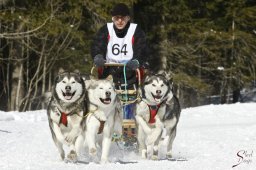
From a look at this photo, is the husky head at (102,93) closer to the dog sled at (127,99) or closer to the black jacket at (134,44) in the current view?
the dog sled at (127,99)

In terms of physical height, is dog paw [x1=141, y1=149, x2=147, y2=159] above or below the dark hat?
below

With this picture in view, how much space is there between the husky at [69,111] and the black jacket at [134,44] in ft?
3.56

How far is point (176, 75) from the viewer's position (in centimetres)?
2062

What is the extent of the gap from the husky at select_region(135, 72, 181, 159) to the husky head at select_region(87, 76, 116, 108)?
48cm

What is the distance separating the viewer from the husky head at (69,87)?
618 cm

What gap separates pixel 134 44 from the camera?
7324 millimetres

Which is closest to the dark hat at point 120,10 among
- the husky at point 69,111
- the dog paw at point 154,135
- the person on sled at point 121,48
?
the person on sled at point 121,48

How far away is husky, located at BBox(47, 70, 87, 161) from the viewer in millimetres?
6191

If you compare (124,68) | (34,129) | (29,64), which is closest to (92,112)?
(124,68)

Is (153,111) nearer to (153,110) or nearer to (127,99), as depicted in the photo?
(153,110)

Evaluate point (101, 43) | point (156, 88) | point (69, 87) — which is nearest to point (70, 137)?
point (69, 87)

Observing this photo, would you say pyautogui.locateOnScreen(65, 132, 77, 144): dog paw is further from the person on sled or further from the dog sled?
the person on sled

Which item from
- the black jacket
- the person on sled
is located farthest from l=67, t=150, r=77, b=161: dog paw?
the black jacket

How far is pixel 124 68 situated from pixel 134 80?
321mm
